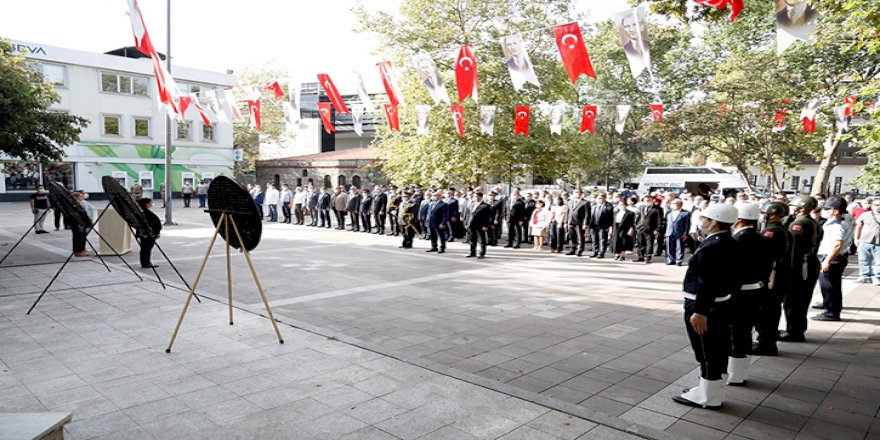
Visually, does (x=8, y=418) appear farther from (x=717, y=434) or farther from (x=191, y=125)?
(x=191, y=125)

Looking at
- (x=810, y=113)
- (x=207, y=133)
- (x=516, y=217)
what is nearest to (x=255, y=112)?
(x=516, y=217)

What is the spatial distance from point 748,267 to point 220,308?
21.7 ft

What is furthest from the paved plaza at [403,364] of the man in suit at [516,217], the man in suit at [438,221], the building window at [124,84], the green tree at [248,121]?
the green tree at [248,121]

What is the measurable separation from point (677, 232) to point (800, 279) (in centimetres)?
678

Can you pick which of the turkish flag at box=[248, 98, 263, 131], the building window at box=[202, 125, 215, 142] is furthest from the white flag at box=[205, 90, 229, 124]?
the building window at box=[202, 125, 215, 142]

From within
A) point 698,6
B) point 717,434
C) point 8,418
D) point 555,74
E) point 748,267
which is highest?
point 555,74

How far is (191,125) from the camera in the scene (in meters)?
41.8

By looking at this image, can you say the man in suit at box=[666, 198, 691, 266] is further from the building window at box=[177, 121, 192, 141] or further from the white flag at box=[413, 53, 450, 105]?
the building window at box=[177, 121, 192, 141]

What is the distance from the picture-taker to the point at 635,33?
10.3m

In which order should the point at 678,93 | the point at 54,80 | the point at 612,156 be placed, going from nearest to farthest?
the point at 678,93 → the point at 54,80 → the point at 612,156

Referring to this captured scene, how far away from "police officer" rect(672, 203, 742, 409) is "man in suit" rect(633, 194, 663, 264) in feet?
31.8

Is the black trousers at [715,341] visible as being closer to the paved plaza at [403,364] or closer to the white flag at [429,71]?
the paved plaza at [403,364]

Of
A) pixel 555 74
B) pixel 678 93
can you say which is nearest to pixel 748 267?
pixel 555 74

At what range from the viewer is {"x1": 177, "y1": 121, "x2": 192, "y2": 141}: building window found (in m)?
41.3
